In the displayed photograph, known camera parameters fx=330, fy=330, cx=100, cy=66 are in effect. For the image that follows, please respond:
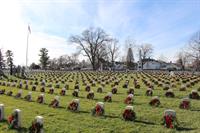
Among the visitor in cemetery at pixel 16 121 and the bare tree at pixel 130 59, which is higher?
the bare tree at pixel 130 59

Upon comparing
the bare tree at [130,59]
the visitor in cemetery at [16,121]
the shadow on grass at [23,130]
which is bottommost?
the shadow on grass at [23,130]

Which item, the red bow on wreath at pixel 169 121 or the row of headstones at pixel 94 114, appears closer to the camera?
the row of headstones at pixel 94 114

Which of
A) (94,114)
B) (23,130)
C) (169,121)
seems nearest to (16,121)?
(23,130)

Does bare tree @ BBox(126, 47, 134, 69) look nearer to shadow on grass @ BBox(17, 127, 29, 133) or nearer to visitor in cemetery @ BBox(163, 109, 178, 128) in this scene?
visitor in cemetery @ BBox(163, 109, 178, 128)

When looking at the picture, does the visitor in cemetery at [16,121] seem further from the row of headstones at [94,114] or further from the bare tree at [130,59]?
the bare tree at [130,59]

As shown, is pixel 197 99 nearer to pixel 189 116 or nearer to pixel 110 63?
pixel 189 116

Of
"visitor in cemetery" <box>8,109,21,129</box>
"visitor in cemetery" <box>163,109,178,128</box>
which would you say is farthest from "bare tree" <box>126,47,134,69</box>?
"visitor in cemetery" <box>8,109,21,129</box>

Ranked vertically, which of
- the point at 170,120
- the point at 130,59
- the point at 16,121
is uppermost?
the point at 130,59

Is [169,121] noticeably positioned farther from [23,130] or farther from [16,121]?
[16,121]

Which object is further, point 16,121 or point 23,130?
point 16,121

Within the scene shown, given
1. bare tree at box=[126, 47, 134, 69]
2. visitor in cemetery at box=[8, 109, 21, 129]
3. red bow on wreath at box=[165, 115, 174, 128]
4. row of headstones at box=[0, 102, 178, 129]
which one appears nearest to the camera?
row of headstones at box=[0, 102, 178, 129]

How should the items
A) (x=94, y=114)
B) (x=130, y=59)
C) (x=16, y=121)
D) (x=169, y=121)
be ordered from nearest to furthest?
(x=169, y=121) → (x=16, y=121) → (x=94, y=114) → (x=130, y=59)

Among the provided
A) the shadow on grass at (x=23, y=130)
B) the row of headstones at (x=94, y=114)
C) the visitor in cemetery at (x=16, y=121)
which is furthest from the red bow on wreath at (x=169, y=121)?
the visitor in cemetery at (x=16, y=121)

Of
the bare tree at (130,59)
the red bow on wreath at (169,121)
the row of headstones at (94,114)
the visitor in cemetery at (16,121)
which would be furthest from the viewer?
the bare tree at (130,59)
